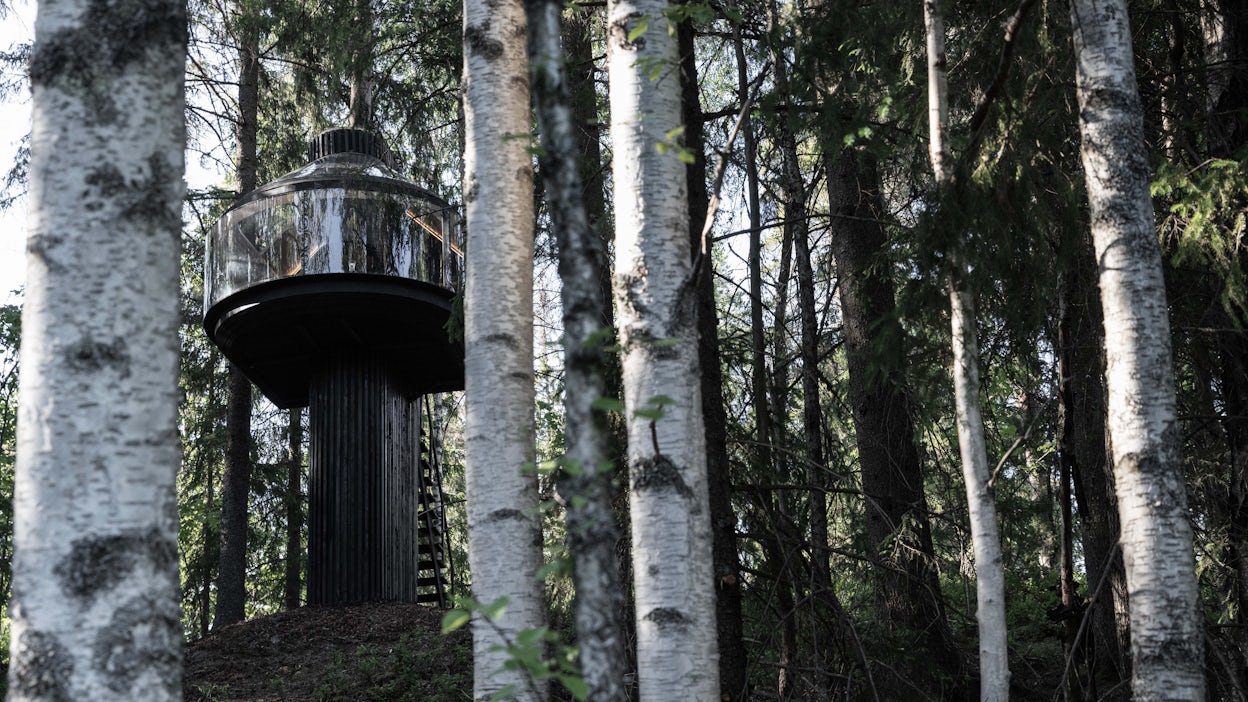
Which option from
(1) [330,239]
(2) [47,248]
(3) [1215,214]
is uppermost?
(1) [330,239]

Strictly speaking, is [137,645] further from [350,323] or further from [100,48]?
[350,323]

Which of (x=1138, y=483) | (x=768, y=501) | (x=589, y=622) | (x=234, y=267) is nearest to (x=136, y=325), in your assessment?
(x=589, y=622)

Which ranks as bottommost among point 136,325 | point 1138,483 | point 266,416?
point 1138,483

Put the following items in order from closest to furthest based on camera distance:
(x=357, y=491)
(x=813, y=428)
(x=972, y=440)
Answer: (x=972, y=440)
(x=813, y=428)
(x=357, y=491)

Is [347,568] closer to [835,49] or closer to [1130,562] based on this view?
[835,49]

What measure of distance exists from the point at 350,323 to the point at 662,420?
28.4 feet

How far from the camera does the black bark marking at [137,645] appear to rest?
8.21 ft

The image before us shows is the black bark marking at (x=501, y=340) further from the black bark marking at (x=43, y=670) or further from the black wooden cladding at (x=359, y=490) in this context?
the black wooden cladding at (x=359, y=490)

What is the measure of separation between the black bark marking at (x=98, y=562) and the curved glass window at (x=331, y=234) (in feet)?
27.7

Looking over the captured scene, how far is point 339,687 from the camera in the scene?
8.96 metres

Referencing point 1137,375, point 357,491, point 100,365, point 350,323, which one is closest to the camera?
point 100,365

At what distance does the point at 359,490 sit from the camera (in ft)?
39.6

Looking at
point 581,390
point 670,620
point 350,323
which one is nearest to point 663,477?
point 670,620

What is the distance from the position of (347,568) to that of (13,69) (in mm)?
7565
